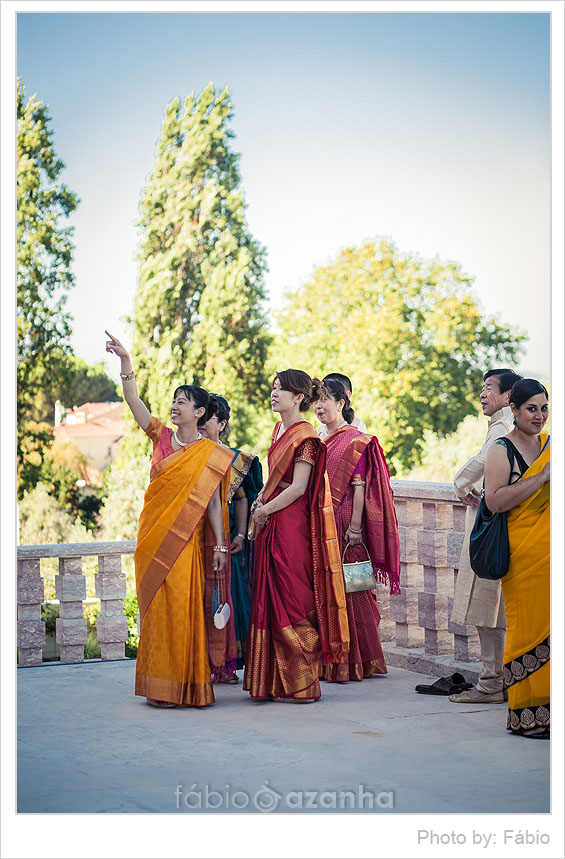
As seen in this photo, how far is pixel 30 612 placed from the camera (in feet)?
20.4

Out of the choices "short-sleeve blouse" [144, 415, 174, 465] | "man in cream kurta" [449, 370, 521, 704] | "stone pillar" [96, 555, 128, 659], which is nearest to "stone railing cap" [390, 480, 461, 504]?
"man in cream kurta" [449, 370, 521, 704]

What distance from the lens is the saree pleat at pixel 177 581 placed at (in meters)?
5.08

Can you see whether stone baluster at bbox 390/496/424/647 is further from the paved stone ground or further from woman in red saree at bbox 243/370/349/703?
woman in red saree at bbox 243/370/349/703

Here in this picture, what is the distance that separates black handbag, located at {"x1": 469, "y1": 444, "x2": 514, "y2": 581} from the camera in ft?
14.9

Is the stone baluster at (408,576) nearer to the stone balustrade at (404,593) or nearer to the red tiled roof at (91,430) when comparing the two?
the stone balustrade at (404,593)

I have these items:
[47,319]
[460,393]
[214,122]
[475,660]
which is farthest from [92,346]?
[475,660]

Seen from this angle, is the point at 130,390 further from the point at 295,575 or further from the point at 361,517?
the point at 361,517

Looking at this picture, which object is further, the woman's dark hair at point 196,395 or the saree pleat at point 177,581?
the woman's dark hair at point 196,395

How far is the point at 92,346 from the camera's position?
87.4ft

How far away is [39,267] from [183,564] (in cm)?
2099

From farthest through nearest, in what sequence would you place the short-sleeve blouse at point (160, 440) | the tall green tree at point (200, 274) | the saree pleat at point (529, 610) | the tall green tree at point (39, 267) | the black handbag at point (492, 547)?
the tall green tree at point (200, 274)
the tall green tree at point (39, 267)
the short-sleeve blouse at point (160, 440)
the black handbag at point (492, 547)
the saree pleat at point (529, 610)

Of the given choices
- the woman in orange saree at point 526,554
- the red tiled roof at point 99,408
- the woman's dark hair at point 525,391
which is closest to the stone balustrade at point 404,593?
the woman in orange saree at point 526,554

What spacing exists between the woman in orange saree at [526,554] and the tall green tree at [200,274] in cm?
2039

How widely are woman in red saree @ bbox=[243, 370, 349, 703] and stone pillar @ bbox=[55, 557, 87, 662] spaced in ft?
4.94
